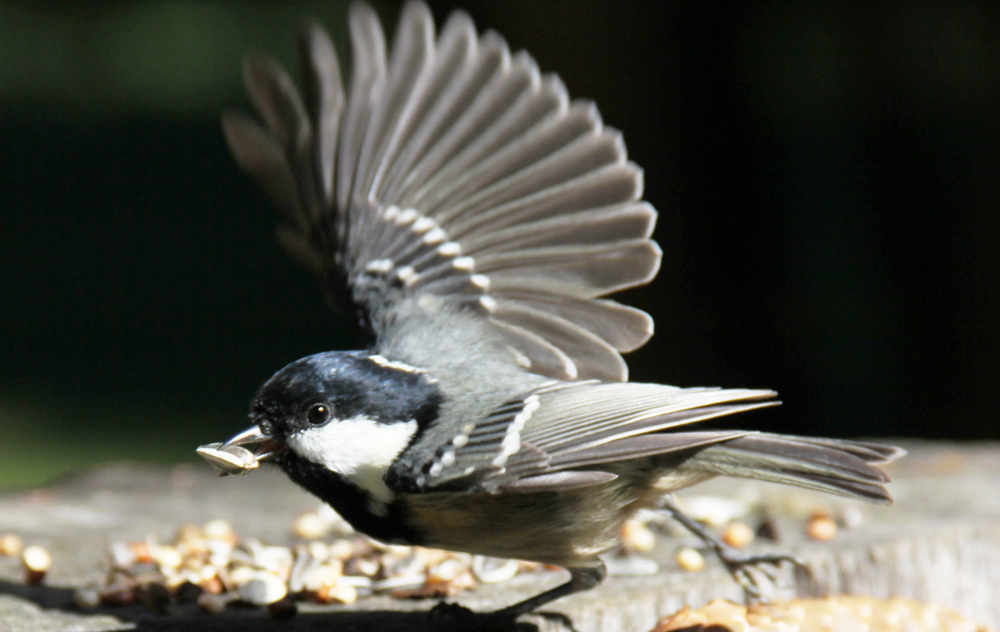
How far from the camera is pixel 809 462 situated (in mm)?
2059

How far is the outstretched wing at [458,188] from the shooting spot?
2.53 m

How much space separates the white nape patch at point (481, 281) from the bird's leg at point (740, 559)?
0.64 metres

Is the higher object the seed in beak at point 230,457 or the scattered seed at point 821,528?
the seed in beak at point 230,457

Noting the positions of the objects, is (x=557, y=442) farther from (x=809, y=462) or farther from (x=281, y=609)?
(x=281, y=609)

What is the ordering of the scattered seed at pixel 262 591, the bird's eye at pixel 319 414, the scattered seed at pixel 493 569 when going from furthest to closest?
the scattered seed at pixel 493 569
the scattered seed at pixel 262 591
the bird's eye at pixel 319 414

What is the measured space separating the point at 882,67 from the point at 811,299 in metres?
1.38

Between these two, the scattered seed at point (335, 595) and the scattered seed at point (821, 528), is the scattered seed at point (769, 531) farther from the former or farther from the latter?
the scattered seed at point (335, 595)

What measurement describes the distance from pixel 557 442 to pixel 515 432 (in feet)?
0.26

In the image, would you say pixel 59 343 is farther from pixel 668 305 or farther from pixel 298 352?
pixel 668 305

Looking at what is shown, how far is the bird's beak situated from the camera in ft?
6.55

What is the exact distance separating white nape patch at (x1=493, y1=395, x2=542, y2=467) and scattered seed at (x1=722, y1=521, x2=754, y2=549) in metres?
0.83

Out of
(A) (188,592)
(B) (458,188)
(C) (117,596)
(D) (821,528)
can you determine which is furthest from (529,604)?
(B) (458,188)

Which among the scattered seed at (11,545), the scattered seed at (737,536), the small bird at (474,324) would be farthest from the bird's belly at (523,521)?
the scattered seed at (11,545)

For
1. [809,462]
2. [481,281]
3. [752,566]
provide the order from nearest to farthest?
[809,462] < [752,566] < [481,281]
